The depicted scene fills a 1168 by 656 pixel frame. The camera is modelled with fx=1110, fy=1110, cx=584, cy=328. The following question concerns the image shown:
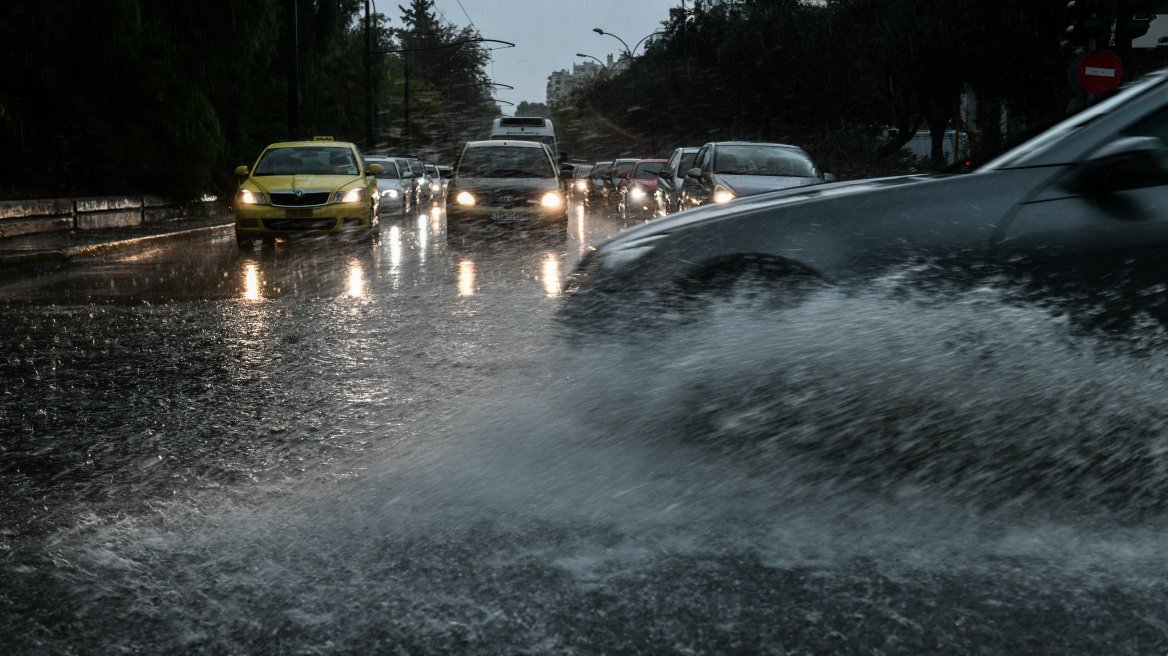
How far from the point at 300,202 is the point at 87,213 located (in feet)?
14.0

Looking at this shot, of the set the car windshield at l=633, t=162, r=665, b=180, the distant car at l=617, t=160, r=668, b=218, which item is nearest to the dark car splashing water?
the distant car at l=617, t=160, r=668, b=218

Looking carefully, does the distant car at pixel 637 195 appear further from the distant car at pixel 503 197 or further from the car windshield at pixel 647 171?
the distant car at pixel 503 197

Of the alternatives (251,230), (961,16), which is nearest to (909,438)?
(251,230)

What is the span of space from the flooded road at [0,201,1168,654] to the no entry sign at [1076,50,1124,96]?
29.2ft

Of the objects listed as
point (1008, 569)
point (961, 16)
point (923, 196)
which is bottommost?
point (1008, 569)

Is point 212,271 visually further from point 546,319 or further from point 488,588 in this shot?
point 488,588

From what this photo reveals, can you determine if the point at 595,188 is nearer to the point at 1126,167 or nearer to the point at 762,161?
the point at 762,161

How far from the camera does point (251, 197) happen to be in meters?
15.7

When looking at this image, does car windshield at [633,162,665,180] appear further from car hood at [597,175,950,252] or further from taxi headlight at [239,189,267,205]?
car hood at [597,175,950,252]

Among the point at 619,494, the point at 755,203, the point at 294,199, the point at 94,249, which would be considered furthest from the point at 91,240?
the point at 619,494

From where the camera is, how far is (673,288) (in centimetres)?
466

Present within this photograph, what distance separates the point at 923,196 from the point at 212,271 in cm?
956

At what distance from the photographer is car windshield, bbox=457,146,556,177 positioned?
55.7 feet

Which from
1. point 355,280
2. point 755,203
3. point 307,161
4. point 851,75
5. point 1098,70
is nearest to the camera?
point 755,203
